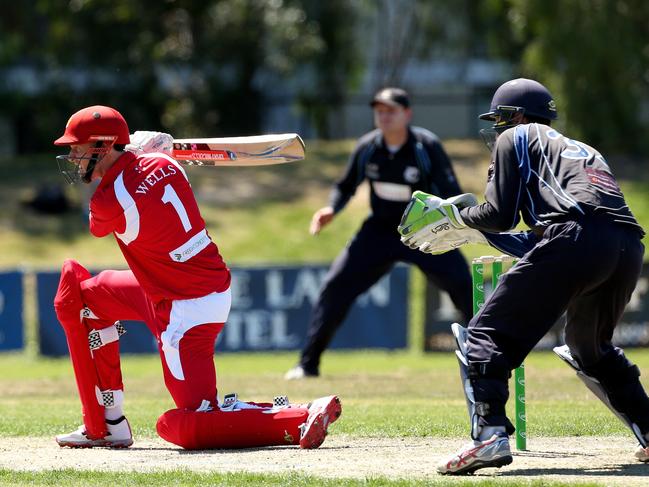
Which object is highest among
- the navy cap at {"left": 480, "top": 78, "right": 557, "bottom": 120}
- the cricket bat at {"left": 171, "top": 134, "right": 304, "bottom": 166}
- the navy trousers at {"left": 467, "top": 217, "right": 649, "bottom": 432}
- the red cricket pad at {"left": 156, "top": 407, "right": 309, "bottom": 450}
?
the navy cap at {"left": 480, "top": 78, "right": 557, "bottom": 120}

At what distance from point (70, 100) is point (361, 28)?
777 cm

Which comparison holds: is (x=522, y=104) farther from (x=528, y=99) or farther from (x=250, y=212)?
(x=250, y=212)

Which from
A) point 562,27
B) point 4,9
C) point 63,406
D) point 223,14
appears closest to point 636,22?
point 562,27

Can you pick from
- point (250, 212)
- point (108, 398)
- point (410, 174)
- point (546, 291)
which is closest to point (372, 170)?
point (410, 174)

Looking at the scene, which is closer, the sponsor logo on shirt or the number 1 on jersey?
the number 1 on jersey

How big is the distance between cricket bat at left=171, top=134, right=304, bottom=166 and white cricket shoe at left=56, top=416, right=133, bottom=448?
1674 mm

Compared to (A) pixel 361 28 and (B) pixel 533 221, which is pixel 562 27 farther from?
(B) pixel 533 221

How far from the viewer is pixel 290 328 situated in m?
16.7

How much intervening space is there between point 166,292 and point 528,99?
88.6 inches

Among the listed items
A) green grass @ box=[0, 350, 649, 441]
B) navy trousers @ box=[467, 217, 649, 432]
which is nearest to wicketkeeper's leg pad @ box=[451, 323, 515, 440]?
navy trousers @ box=[467, 217, 649, 432]

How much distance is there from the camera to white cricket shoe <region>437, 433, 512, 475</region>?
5.75 m

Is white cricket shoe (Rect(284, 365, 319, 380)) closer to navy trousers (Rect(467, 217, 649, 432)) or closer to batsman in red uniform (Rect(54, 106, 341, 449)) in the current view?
batsman in red uniform (Rect(54, 106, 341, 449))

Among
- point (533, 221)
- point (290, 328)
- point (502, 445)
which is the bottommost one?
point (290, 328)

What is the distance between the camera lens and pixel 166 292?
22.1 ft
